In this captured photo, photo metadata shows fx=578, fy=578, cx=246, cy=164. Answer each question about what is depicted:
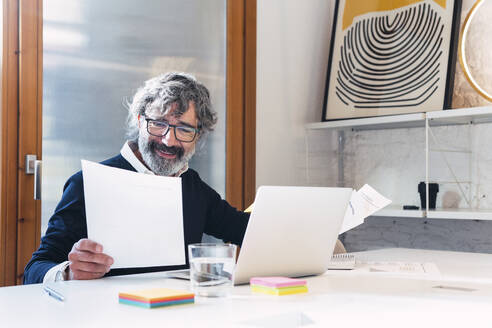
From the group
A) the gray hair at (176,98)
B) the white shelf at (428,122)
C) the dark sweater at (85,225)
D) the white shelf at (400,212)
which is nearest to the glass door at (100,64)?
the gray hair at (176,98)

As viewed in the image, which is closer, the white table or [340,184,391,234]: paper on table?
the white table

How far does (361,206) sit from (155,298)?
2.67ft

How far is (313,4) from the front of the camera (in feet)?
11.3

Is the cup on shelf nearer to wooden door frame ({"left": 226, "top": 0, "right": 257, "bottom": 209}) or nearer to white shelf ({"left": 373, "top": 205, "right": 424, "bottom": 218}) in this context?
white shelf ({"left": 373, "top": 205, "right": 424, "bottom": 218})

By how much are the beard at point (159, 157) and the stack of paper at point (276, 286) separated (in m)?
0.82

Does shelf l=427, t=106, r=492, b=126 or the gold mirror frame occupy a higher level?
the gold mirror frame

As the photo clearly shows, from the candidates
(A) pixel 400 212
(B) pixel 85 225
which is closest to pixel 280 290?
(B) pixel 85 225

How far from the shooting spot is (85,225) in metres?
1.69

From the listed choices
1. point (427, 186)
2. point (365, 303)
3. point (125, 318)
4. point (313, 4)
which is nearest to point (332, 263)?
point (365, 303)

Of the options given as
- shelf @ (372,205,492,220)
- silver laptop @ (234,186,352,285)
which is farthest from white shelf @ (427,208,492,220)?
silver laptop @ (234,186,352,285)

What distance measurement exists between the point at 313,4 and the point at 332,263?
7.09 ft

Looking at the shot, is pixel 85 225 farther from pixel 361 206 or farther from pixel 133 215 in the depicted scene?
pixel 361 206

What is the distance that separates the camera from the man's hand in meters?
1.29

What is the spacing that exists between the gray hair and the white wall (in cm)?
111
